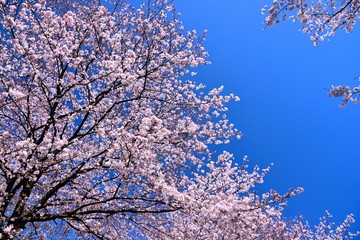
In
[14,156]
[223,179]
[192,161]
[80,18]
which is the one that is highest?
[80,18]

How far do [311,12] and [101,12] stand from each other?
5418mm

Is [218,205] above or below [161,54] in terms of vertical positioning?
below

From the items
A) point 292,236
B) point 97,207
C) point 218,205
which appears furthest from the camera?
point 292,236

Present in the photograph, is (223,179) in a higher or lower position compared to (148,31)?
lower

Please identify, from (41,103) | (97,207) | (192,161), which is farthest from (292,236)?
(41,103)

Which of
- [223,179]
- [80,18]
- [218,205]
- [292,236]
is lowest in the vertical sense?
[218,205]

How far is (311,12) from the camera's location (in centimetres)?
585

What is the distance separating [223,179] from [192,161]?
1.43 meters

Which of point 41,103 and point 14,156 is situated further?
point 41,103

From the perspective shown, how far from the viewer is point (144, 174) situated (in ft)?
22.0

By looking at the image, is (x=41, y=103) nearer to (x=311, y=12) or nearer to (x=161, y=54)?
(x=161, y=54)

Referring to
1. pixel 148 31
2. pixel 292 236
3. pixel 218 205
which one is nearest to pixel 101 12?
pixel 148 31

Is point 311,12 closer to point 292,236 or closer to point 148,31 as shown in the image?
point 148,31

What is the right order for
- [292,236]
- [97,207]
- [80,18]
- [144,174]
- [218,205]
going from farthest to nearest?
[292,236] → [80,18] → [97,207] → [144,174] → [218,205]
